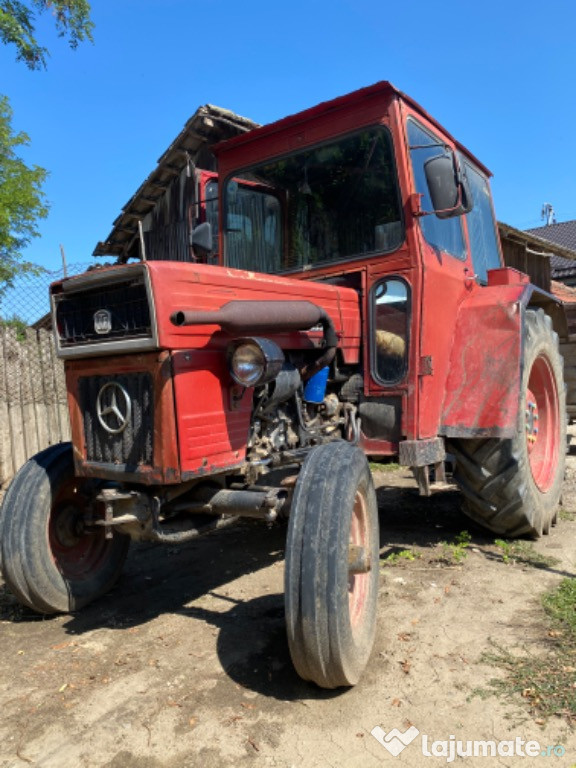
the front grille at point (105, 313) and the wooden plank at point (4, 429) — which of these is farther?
the wooden plank at point (4, 429)

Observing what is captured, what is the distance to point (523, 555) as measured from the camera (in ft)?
13.0

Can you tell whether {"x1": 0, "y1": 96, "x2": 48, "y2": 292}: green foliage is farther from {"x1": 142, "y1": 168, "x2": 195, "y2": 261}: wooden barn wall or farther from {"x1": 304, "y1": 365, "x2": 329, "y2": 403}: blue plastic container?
{"x1": 304, "y1": 365, "x2": 329, "y2": 403}: blue plastic container

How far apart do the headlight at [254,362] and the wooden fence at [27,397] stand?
13.9 ft

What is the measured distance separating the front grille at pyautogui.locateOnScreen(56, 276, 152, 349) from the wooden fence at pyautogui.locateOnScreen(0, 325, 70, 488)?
11.7 ft

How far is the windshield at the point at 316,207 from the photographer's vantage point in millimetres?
3703

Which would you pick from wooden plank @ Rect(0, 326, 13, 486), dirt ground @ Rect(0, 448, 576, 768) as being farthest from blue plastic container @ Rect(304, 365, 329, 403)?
wooden plank @ Rect(0, 326, 13, 486)

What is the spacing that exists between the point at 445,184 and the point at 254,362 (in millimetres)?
1642

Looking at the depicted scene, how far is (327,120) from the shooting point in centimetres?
381

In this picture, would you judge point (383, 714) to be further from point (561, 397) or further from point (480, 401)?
point (561, 397)

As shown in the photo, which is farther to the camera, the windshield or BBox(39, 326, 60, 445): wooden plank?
BBox(39, 326, 60, 445): wooden plank

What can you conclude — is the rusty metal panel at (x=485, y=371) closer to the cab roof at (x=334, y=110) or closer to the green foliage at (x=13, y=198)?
the cab roof at (x=334, y=110)

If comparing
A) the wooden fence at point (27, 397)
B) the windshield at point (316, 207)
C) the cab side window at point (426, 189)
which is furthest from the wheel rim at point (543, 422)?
the wooden fence at point (27, 397)

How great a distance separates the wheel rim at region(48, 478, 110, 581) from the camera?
11.4ft

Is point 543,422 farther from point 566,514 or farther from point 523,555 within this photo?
point 523,555
